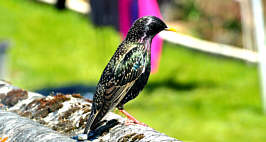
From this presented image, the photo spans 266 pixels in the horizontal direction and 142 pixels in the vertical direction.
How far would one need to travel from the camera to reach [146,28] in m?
5.52

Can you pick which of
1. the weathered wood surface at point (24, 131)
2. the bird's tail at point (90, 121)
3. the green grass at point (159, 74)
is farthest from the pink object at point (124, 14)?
the bird's tail at point (90, 121)

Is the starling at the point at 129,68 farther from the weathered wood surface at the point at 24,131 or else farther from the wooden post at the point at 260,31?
the wooden post at the point at 260,31

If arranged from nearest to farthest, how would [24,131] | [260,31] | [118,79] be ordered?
[24,131]
[118,79]
[260,31]

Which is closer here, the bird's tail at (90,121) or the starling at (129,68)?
the bird's tail at (90,121)

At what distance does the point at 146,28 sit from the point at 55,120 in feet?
3.44

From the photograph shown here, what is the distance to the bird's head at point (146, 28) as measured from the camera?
5.49m

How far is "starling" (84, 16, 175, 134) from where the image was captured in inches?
214

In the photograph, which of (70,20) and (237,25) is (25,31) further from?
(237,25)

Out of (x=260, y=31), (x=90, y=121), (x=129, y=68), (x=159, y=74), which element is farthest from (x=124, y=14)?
(x=90, y=121)

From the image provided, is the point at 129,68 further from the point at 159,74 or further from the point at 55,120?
the point at 159,74

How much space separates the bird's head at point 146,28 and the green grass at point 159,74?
352 inches

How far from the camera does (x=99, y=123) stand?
17.8 feet

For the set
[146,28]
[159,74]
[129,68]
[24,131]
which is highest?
[159,74]

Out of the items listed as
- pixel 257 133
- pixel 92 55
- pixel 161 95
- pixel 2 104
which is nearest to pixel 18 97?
pixel 2 104
